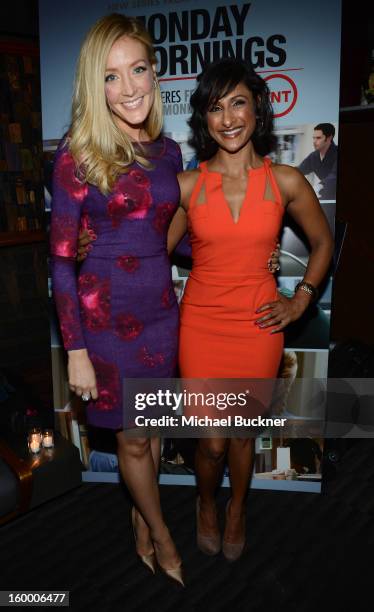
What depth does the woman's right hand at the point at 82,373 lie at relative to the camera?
1.86 metres

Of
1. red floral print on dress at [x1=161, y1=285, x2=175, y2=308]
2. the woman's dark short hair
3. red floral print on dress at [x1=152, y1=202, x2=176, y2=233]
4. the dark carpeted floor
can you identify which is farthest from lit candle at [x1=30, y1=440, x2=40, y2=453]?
the woman's dark short hair

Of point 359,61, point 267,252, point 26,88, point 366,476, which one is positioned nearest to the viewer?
point 267,252

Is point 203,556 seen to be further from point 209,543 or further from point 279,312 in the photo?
point 279,312

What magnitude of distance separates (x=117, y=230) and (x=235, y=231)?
17.7 inches

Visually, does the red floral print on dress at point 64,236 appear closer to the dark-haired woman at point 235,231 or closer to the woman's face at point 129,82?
the woman's face at point 129,82

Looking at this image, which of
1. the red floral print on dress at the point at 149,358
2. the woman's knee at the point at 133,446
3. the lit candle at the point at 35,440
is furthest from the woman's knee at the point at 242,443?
the lit candle at the point at 35,440

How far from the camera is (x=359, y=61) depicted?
4.00m

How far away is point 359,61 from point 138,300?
9.91 feet

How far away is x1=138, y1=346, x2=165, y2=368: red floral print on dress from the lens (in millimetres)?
1977

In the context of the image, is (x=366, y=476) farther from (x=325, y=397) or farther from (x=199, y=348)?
(x=199, y=348)

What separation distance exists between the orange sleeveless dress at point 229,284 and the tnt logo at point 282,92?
38cm

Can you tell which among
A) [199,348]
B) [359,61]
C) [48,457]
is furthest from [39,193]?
[199,348]

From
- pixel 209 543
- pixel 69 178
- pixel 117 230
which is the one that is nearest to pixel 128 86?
pixel 69 178

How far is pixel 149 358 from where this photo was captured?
199 cm
